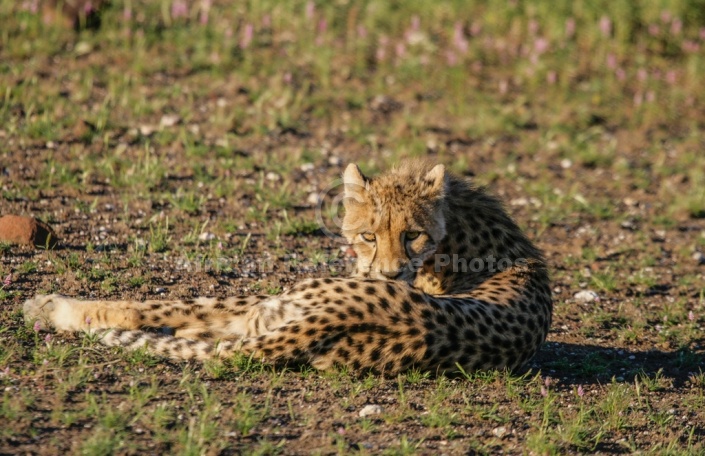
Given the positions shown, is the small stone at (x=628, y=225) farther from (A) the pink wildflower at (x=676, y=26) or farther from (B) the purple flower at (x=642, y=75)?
(A) the pink wildflower at (x=676, y=26)

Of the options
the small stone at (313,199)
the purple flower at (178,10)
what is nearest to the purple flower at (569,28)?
the purple flower at (178,10)

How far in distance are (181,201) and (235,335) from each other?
249cm

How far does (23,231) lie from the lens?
21.1ft

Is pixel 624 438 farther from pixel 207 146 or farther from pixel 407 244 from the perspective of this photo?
pixel 207 146

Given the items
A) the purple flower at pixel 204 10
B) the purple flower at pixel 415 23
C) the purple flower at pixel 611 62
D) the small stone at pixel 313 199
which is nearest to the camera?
the small stone at pixel 313 199

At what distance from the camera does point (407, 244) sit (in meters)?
5.72

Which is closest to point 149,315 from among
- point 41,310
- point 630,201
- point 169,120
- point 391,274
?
point 41,310

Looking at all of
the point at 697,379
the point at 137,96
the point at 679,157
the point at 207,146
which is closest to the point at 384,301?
the point at 697,379

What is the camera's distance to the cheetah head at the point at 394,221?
221 inches

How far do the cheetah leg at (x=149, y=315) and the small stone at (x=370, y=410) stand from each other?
3.19 ft

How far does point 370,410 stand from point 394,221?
1350 millimetres

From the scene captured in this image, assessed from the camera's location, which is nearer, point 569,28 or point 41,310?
point 41,310

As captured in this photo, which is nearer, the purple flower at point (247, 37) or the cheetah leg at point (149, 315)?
the cheetah leg at point (149, 315)

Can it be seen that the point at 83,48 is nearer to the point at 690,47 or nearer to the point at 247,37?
the point at 247,37
